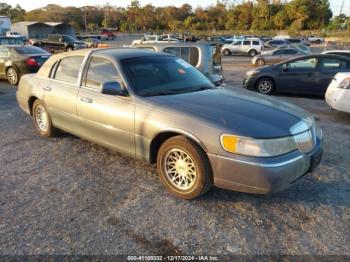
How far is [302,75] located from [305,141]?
695 cm

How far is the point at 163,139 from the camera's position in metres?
3.67

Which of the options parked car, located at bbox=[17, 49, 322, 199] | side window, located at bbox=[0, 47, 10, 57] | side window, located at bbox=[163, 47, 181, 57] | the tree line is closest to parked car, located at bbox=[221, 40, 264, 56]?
side window, located at bbox=[0, 47, 10, 57]

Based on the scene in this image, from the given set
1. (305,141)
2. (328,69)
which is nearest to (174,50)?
(328,69)

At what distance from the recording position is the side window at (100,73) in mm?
4112

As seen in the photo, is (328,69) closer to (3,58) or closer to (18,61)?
(18,61)

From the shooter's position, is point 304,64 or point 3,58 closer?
point 304,64

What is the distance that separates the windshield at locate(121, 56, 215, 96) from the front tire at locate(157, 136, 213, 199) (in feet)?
2.57

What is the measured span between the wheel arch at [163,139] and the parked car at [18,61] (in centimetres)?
912

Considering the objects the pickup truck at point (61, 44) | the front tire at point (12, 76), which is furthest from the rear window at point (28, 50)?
the pickup truck at point (61, 44)

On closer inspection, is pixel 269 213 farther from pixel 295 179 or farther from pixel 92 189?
pixel 92 189

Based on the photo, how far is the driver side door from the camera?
12.7 feet

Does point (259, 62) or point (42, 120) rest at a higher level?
point (42, 120)

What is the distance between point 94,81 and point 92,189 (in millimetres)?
1477

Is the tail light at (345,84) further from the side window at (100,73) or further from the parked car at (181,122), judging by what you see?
the side window at (100,73)
